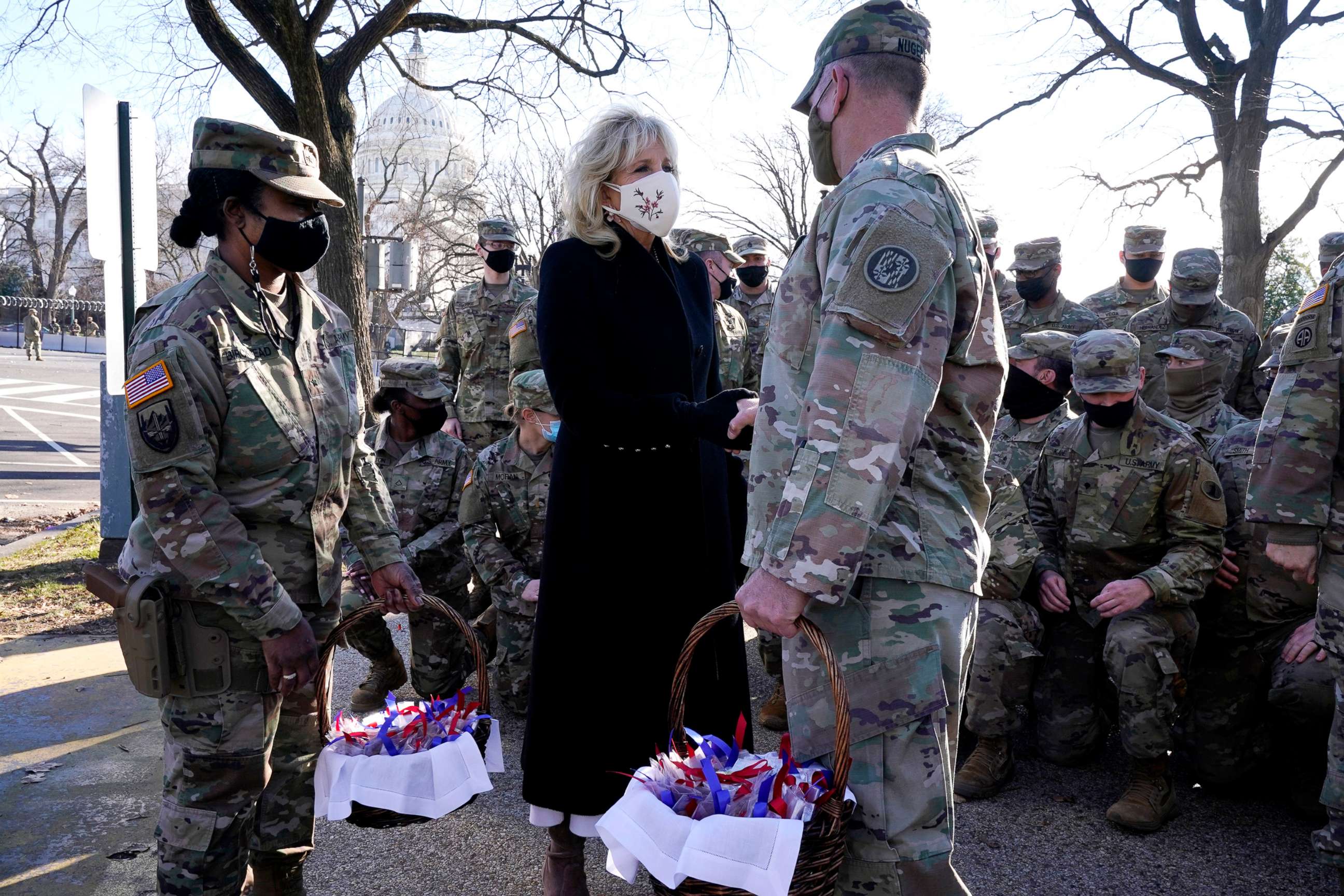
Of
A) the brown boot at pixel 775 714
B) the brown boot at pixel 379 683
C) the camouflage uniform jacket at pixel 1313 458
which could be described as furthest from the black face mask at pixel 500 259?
the camouflage uniform jacket at pixel 1313 458

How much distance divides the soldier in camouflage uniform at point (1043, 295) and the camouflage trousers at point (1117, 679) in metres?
2.77

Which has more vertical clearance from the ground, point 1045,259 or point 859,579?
point 1045,259

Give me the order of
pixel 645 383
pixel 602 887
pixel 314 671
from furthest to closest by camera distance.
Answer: pixel 602 887
pixel 645 383
pixel 314 671

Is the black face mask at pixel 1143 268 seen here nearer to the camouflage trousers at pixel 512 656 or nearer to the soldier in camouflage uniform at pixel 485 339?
the soldier in camouflage uniform at pixel 485 339

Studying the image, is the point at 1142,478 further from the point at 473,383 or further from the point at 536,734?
the point at 473,383

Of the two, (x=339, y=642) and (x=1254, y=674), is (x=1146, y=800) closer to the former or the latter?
(x=1254, y=674)

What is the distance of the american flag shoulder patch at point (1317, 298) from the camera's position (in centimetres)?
329

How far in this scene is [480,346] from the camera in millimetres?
7258

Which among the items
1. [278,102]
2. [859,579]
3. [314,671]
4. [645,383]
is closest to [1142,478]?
[645,383]

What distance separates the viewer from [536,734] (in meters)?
2.92

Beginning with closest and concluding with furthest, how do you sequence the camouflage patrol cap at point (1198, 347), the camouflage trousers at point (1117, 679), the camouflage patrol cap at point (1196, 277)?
the camouflage trousers at point (1117, 679) < the camouflage patrol cap at point (1198, 347) < the camouflage patrol cap at point (1196, 277)

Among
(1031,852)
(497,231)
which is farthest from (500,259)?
(1031,852)

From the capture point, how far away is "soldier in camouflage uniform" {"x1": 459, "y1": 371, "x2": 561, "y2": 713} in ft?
16.2

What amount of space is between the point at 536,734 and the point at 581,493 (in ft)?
2.28
